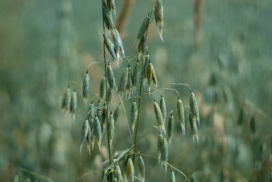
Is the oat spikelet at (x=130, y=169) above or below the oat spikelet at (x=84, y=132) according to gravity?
below

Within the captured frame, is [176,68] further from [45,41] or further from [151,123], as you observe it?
[45,41]

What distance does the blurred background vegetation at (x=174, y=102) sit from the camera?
7.20 ft

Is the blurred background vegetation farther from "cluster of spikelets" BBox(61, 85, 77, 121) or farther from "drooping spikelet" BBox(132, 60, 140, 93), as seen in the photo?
"drooping spikelet" BBox(132, 60, 140, 93)

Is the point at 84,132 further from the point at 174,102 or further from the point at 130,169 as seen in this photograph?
the point at 174,102

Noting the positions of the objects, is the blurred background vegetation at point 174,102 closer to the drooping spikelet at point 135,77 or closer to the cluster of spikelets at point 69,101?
the cluster of spikelets at point 69,101

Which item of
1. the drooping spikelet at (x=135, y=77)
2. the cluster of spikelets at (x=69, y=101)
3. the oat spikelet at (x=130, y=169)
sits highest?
the drooping spikelet at (x=135, y=77)

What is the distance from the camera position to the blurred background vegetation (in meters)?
2.19

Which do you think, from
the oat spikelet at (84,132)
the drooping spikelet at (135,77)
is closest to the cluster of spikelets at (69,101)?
the oat spikelet at (84,132)

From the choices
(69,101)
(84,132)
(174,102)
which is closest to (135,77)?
(84,132)

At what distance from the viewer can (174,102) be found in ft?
10.9

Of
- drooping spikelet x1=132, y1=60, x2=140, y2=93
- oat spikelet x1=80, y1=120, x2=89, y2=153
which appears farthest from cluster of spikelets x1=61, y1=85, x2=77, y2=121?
drooping spikelet x1=132, y1=60, x2=140, y2=93

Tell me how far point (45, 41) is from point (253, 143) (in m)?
3.83

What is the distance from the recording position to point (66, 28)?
264 cm

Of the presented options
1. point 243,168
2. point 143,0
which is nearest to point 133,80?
point 243,168
